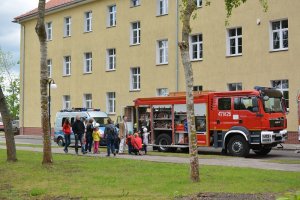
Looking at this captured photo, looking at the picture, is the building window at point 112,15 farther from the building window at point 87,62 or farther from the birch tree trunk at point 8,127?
the birch tree trunk at point 8,127

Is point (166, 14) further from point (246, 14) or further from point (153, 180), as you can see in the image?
point (153, 180)

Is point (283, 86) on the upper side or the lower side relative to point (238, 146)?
upper

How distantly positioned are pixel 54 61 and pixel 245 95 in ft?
95.0

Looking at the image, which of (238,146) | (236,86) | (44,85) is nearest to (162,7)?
(236,86)

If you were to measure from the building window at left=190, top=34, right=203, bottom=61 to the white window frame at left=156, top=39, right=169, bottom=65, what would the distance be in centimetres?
238

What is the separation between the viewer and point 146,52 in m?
37.7

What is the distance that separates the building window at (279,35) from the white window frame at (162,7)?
903cm

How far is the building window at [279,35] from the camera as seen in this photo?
29422mm

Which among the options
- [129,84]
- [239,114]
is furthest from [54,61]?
[239,114]

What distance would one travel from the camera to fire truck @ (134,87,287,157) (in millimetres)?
21109

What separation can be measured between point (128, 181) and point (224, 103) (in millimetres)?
10910

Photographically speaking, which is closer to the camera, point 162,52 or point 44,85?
point 44,85

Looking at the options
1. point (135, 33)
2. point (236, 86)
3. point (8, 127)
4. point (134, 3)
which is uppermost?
point (134, 3)

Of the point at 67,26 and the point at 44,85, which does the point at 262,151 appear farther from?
the point at 67,26
